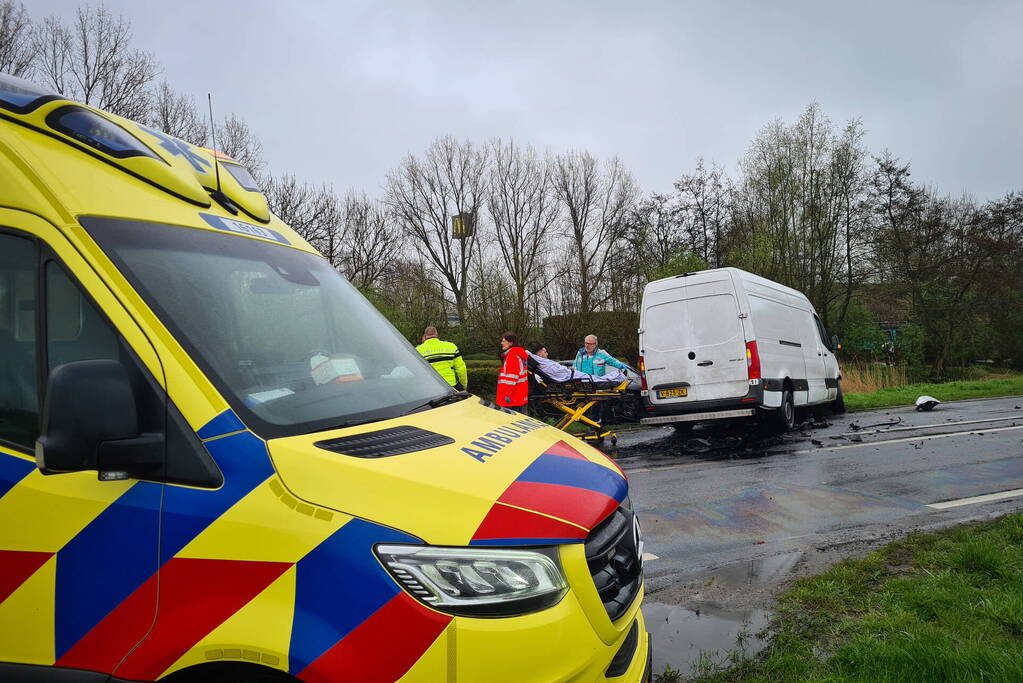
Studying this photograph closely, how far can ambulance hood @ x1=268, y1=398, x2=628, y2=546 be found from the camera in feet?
5.59

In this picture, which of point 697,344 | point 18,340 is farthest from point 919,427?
point 18,340

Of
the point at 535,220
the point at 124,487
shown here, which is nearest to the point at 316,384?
the point at 124,487

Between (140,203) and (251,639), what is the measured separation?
153 centimetres

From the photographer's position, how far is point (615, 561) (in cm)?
204

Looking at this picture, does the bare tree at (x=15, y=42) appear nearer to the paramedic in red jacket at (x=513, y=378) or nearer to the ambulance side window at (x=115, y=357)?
the paramedic in red jacket at (x=513, y=378)

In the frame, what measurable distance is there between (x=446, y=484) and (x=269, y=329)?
3.22ft

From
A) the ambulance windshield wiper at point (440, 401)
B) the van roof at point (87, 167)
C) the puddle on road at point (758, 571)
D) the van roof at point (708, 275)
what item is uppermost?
the van roof at point (708, 275)

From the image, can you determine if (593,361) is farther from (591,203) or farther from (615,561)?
(591,203)

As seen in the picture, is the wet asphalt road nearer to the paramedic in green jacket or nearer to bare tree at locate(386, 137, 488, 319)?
the paramedic in green jacket

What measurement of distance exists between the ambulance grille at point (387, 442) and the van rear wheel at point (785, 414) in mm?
9736

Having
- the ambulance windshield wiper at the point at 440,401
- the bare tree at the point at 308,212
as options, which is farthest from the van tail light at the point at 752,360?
the bare tree at the point at 308,212

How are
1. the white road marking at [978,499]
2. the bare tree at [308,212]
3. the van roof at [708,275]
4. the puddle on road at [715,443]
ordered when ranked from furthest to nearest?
the bare tree at [308,212] → the van roof at [708,275] → the puddle on road at [715,443] → the white road marking at [978,499]

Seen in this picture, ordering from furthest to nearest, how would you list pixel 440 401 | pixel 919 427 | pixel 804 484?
pixel 919 427, pixel 804 484, pixel 440 401

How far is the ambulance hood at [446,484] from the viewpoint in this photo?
1.71 m
